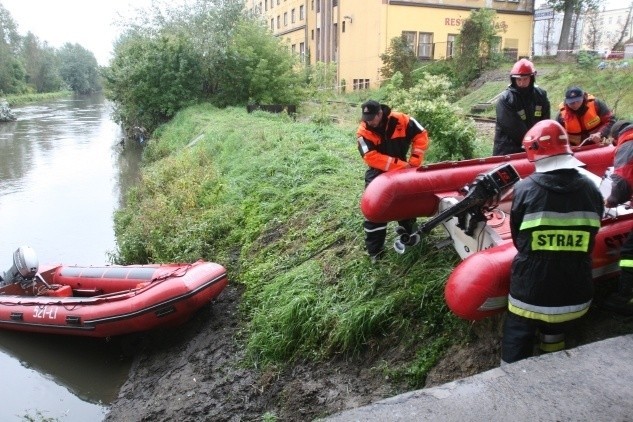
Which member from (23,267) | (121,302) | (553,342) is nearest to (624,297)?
(553,342)

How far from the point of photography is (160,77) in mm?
19781

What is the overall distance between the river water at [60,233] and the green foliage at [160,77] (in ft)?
7.19

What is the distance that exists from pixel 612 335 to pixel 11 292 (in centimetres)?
726

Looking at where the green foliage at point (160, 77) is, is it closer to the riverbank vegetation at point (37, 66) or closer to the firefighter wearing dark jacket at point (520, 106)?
the firefighter wearing dark jacket at point (520, 106)

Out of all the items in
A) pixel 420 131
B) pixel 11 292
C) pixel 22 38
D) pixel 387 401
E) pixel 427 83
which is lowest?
pixel 11 292

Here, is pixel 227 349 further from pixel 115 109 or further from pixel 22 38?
pixel 22 38

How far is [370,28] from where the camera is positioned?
79.7ft

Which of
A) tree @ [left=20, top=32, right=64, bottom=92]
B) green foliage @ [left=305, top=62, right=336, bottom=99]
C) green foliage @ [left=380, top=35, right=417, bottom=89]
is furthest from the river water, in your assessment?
tree @ [left=20, top=32, right=64, bottom=92]

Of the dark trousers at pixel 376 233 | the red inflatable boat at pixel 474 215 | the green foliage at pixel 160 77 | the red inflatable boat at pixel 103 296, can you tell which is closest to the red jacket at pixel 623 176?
the red inflatable boat at pixel 474 215

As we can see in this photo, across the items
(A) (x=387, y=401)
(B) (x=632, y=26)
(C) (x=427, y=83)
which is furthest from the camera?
(B) (x=632, y=26)

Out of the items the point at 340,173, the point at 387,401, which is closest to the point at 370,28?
the point at 340,173

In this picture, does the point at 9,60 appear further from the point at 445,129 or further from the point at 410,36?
the point at 445,129

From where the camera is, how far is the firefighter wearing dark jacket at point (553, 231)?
7.70ft

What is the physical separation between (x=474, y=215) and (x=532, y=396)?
1.36m
